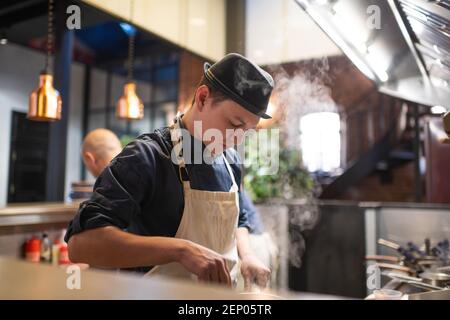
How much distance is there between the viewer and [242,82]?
3.51 feet

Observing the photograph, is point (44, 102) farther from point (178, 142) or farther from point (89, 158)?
point (178, 142)

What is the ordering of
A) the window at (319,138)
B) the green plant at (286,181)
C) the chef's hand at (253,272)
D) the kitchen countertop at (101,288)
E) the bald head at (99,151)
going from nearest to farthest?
the kitchen countertop at (101,288)
the chef's hand at (253,272)
the bald head at (99,151)
the window at (319,138)
the green plant at (286,181)

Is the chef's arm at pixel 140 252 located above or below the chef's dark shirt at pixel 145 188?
below

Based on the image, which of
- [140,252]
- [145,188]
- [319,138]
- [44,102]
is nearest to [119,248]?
[140,252]

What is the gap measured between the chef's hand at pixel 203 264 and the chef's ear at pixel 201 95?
41cm

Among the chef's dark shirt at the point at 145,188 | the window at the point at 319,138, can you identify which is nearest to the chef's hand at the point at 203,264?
the chef's dark shirt at the point at 145,188

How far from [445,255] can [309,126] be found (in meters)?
1.66

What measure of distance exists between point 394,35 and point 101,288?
1.26m

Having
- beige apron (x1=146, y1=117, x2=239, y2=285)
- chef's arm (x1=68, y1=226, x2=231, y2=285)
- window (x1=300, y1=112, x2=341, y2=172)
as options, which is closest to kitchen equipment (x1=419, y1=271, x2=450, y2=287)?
beige apron (x1=146, y1=117, x2=239, y2=285)

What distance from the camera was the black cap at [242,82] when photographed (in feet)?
3.50

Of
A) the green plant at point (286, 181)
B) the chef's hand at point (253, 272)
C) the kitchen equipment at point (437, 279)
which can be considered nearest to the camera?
the chef's hand at point (253, 272)

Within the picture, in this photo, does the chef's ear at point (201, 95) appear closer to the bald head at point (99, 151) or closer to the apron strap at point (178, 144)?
the apron strap at point (178, 144)

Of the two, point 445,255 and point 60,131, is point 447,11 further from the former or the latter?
point 60,131
